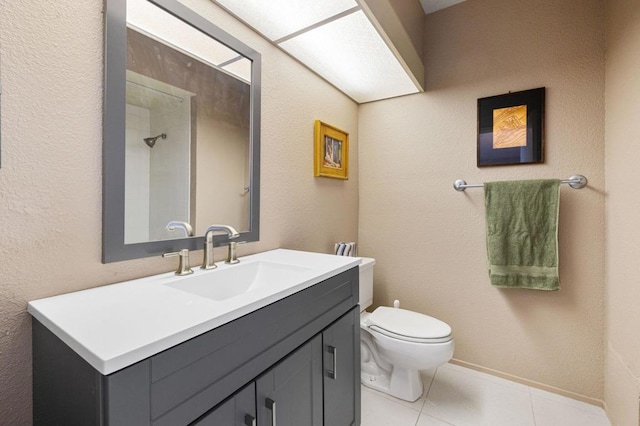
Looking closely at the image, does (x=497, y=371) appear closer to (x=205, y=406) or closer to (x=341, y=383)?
(x=341, y=383)

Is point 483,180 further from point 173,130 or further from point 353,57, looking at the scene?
point 173,130

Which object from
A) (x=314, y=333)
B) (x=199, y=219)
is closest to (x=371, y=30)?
(x=199, y=219)

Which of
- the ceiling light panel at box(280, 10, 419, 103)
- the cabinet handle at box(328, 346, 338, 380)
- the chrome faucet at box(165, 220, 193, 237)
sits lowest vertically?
the cabinet handle at box(328, 346, 338, 380)

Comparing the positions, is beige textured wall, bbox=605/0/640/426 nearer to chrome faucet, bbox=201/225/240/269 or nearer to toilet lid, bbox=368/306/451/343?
toilet lid, bbox=368/306/451/343

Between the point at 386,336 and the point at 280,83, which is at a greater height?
the point at 280,83

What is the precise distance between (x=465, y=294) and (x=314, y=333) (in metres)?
1.38

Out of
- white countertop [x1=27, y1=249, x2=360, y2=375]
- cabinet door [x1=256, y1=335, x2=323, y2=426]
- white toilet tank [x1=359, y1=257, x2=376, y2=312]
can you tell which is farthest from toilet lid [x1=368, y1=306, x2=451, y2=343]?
white countertop [x1=27, y1=249, x2=360, y2=375]

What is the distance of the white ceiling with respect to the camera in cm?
194

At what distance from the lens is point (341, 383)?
115 cm

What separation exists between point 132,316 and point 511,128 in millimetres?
2110

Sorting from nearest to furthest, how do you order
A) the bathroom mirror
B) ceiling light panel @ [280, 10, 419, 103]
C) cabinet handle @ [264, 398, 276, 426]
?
cabinet handle @ [264, 398, 276, 426], the bathroom mirror, ceiling light panel @ [280, 10, 419, 103]

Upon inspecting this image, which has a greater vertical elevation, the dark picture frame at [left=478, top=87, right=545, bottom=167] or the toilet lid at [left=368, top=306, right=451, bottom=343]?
the dark picture frame at [left=478, top=87, right=545, bottom=167]

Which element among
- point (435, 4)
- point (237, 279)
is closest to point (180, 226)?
point (237, 279)

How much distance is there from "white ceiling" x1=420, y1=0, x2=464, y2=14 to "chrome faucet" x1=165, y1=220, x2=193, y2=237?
2.12 meters
